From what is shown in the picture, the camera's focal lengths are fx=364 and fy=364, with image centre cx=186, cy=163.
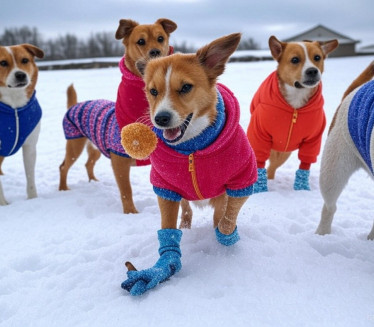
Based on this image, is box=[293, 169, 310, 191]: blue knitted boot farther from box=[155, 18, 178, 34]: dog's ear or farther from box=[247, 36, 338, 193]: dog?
box=[155, 18, 178, 34]: dog's ear

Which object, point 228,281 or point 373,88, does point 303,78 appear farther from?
point 228,281

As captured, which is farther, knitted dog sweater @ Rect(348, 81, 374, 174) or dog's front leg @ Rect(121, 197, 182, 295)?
knitted dog sweater @ Rect(348, 81, 374, 174)

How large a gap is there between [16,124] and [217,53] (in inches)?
118

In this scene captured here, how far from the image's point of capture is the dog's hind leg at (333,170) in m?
2.89

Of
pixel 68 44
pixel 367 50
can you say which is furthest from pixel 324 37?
pixel 68 44

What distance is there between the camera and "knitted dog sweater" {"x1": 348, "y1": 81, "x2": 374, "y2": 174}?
8.14 feet

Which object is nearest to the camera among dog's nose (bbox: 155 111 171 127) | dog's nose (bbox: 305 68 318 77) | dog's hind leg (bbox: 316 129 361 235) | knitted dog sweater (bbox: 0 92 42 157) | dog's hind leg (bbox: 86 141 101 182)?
dog's nose (bbox: 155 111 171 127)

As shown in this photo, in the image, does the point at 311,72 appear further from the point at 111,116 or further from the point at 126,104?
the point at 111,116

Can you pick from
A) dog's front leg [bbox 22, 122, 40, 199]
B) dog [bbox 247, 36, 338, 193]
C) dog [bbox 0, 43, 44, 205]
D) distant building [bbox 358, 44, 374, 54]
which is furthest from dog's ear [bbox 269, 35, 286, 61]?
distant building [bbox 358, 44, 374, 54]

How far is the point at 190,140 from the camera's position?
93.4 inches

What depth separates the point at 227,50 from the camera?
2393 mm

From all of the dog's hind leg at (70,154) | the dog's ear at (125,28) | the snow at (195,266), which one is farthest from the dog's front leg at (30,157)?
the dog's ear at (125,28)

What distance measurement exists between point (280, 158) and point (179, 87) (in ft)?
10.7

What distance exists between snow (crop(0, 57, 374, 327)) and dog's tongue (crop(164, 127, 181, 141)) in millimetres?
907
